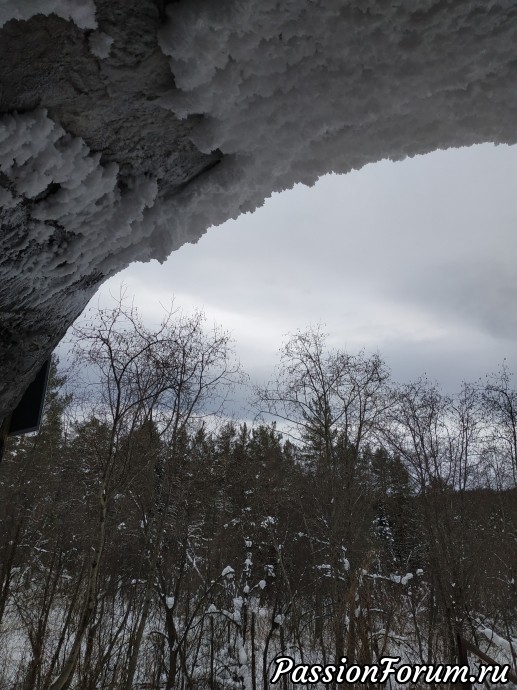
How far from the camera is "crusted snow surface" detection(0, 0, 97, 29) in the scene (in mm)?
465

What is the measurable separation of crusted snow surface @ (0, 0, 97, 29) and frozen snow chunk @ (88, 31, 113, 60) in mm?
29

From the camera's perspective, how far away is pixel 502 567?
9672 mm

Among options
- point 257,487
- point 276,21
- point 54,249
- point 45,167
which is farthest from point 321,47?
point 257,487

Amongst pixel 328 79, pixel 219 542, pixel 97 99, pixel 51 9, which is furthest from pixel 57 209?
pixel 219 542

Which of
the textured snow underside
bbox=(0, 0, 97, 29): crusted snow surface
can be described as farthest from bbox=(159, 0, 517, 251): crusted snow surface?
bbox=(0, 0, 97, 29): crusted snow surface

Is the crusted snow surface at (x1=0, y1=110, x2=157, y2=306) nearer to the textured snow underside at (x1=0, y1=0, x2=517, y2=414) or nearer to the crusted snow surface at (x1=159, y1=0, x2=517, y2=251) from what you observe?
the textured snow underside at (x1=0, y1=0, x2=517, y2=414)

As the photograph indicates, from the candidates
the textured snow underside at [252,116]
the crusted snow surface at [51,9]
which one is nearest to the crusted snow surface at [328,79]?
the textured snow underside at [252,116]

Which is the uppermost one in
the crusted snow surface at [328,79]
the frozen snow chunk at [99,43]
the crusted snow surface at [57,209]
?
the crusted snow surface at [328,79]

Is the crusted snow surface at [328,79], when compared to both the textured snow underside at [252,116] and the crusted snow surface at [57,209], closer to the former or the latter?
the textured snow underside at [252,116]

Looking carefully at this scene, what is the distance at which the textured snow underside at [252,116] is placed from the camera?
0.58 metres

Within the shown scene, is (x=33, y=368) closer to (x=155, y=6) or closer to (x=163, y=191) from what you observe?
(x=163, y=191)

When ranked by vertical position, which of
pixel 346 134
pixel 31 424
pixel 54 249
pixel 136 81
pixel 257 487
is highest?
pixel 257 487

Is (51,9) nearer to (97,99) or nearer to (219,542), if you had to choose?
(97,99)

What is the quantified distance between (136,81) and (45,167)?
0.20 metres
